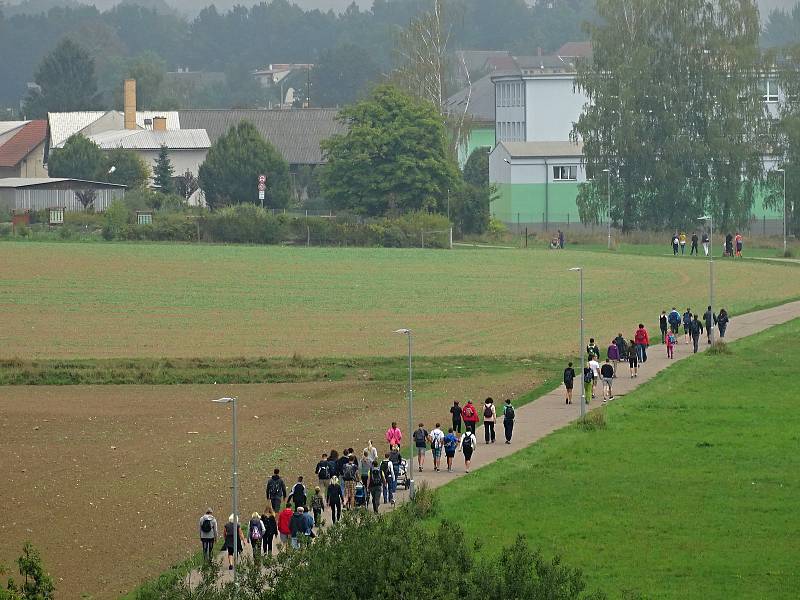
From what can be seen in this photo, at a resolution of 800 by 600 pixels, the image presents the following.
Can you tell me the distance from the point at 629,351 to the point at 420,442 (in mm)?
15928

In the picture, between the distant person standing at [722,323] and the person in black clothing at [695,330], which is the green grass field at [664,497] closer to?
the person in black clothing at [695,330]

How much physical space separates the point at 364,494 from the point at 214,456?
7.35 meters

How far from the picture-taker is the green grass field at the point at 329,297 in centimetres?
6184

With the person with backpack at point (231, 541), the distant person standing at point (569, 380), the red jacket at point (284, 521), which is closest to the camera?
the person with backpack at point (231, 541)

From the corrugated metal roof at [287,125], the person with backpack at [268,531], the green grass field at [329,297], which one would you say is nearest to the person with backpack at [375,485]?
the person with backpack at [268,531]

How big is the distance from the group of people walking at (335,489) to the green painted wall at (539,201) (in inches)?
3395

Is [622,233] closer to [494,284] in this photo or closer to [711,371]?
[494,284]

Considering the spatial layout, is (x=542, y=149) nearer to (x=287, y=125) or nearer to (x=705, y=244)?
(x=705, y=244)

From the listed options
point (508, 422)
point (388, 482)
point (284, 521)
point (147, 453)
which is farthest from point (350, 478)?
point (147, 453)

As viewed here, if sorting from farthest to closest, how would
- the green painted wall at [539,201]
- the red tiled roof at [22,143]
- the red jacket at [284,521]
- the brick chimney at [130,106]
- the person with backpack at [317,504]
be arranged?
1. the brick chimney at [130,106]
2. the red tiled roof at [22,143]
3. the green painted wall at [539,201]
4. the person with backpack at [317,504]
5. the red jacket at [284,521]

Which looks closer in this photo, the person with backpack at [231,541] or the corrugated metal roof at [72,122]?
the person with backpack at [231,541]

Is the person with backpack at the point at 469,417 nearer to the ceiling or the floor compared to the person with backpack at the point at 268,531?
nearer to the ceiling

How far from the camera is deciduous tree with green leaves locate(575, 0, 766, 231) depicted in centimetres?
11138

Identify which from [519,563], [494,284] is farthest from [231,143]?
[519,563]
